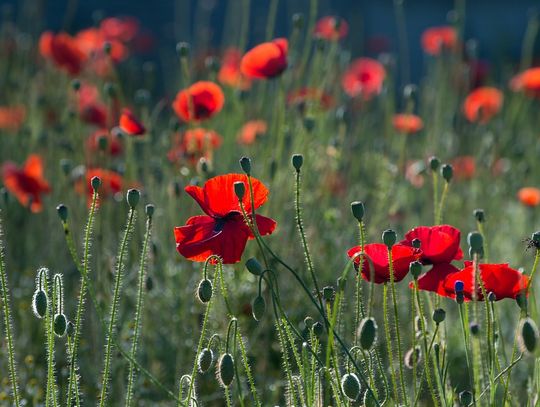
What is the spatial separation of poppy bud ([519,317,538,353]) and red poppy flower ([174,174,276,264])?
0.54 metres

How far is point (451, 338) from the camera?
350 centimetres

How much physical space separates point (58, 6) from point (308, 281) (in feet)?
25.2

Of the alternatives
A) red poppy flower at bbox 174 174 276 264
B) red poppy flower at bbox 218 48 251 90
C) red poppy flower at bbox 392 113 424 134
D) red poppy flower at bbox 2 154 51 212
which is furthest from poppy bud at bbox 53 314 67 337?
red poppy flower at bbox 218 48 251 90

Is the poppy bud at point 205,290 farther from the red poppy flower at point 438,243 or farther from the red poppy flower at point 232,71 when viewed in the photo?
the red poppy flower at point 232,71

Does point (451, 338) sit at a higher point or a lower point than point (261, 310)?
higher

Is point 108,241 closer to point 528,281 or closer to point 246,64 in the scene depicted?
point 246,64

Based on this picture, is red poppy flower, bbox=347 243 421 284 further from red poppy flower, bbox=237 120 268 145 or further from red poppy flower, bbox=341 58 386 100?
red poppy flower, bbox=341 58 386 100

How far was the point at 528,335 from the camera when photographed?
1587 millimetres

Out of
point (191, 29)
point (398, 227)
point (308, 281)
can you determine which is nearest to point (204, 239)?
point (308, 281)

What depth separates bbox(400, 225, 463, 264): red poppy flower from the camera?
192 cm

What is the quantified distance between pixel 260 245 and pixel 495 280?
0.43 metres

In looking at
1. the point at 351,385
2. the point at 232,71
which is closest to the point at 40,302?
the point at 351,385

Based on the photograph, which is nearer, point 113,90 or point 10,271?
point 113,90

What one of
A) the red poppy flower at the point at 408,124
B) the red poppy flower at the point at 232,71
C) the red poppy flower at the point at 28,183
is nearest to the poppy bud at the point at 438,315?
the red poppy flower at the point at 28,183
